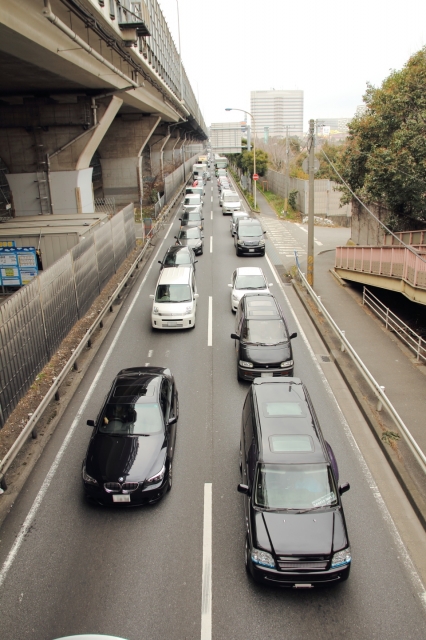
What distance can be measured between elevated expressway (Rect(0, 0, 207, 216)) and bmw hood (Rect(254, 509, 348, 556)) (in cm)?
1148

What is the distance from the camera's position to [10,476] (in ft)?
29.7

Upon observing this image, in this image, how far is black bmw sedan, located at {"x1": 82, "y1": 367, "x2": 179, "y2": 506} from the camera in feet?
26.4

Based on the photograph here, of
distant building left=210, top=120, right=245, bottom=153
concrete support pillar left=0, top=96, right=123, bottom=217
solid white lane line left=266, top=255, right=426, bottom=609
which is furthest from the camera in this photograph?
distant building left=210, top=120, right=245, bottom=153

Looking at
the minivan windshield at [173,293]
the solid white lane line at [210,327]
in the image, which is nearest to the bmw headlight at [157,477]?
the solid white lane line at [210,327]

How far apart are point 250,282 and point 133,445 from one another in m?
10.5

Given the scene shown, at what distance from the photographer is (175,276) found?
1778 centimetres

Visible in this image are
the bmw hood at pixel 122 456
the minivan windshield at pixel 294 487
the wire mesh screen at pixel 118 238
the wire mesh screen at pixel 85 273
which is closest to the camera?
the minivan windshield at pixel 294 487

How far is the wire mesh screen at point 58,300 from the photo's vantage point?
12930 mm

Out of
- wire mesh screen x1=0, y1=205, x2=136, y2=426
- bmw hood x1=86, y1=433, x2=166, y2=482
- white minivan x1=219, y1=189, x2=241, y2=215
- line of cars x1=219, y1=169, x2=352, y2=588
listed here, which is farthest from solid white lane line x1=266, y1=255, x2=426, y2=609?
white minivan x1=219, y1=189, x2=241, y2=215

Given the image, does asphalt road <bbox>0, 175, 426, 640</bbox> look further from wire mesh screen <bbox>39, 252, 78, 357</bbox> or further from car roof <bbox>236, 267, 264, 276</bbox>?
car roof <bbox>236, 267, 264, 276</bbox>

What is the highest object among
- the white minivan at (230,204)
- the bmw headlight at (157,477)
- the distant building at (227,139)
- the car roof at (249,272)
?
the distant building at (227,139)

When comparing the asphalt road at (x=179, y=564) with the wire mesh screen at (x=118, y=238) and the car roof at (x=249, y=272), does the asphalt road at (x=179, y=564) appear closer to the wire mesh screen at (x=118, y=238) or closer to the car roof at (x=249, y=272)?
the car roof at (x=249, y=272)

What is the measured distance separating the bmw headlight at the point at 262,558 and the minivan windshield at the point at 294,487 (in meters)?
0.65

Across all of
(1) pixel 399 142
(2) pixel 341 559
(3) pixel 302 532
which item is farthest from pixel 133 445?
(1) pixel 399 142
